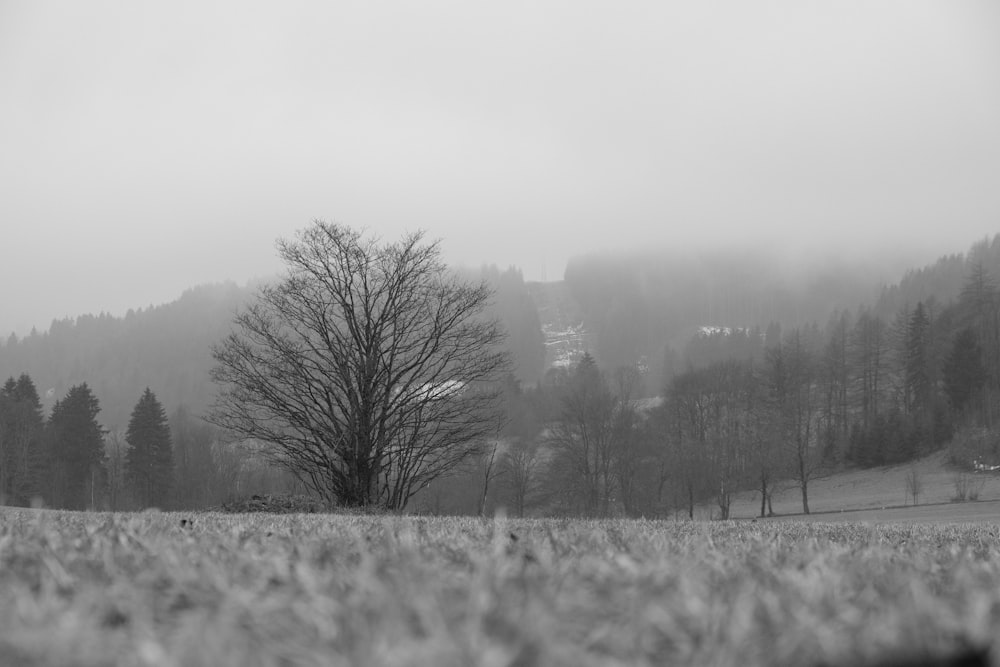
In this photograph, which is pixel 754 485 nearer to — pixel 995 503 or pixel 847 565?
pixel 995 503

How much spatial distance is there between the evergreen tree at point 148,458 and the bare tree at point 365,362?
63174mm

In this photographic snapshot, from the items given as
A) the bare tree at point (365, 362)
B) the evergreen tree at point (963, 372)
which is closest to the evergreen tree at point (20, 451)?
the bare tree at point (365, 362)

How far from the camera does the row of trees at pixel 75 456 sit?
7081 centimetres

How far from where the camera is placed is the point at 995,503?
49.6 meters

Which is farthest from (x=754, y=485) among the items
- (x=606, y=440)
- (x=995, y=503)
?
(x=995, y=503)

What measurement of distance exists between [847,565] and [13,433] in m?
84.4

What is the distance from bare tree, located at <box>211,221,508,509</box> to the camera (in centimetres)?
2725

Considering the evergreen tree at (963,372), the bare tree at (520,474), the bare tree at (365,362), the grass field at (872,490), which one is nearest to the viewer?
the bare tree at (365,362)

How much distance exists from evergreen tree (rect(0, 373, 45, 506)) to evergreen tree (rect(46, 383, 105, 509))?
5.99 feet

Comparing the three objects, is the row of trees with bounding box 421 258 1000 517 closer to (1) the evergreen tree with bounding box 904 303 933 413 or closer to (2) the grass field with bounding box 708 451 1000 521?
(1) the evergreen tree with bounding box 904 303 933 413

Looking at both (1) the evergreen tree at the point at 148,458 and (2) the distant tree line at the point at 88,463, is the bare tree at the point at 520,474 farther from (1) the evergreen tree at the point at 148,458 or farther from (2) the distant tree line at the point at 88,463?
(1) the evergreen tree at the point at 148,458

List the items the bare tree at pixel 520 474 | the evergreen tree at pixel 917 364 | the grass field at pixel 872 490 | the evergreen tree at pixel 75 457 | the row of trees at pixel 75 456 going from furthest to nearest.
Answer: the evergreen tree at pixel 917 364 → the bare tree at pixel 520 474 → the evergreen tree at pixel 75 457 → the row of trees at pixel 75 456 → the grass field at pixel 872 490

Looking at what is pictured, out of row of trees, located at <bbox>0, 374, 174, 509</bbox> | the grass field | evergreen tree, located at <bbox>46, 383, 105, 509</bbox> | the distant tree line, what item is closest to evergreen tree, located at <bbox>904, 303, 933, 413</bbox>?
the grass field

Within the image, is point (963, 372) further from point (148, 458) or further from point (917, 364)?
point (148, 458)
